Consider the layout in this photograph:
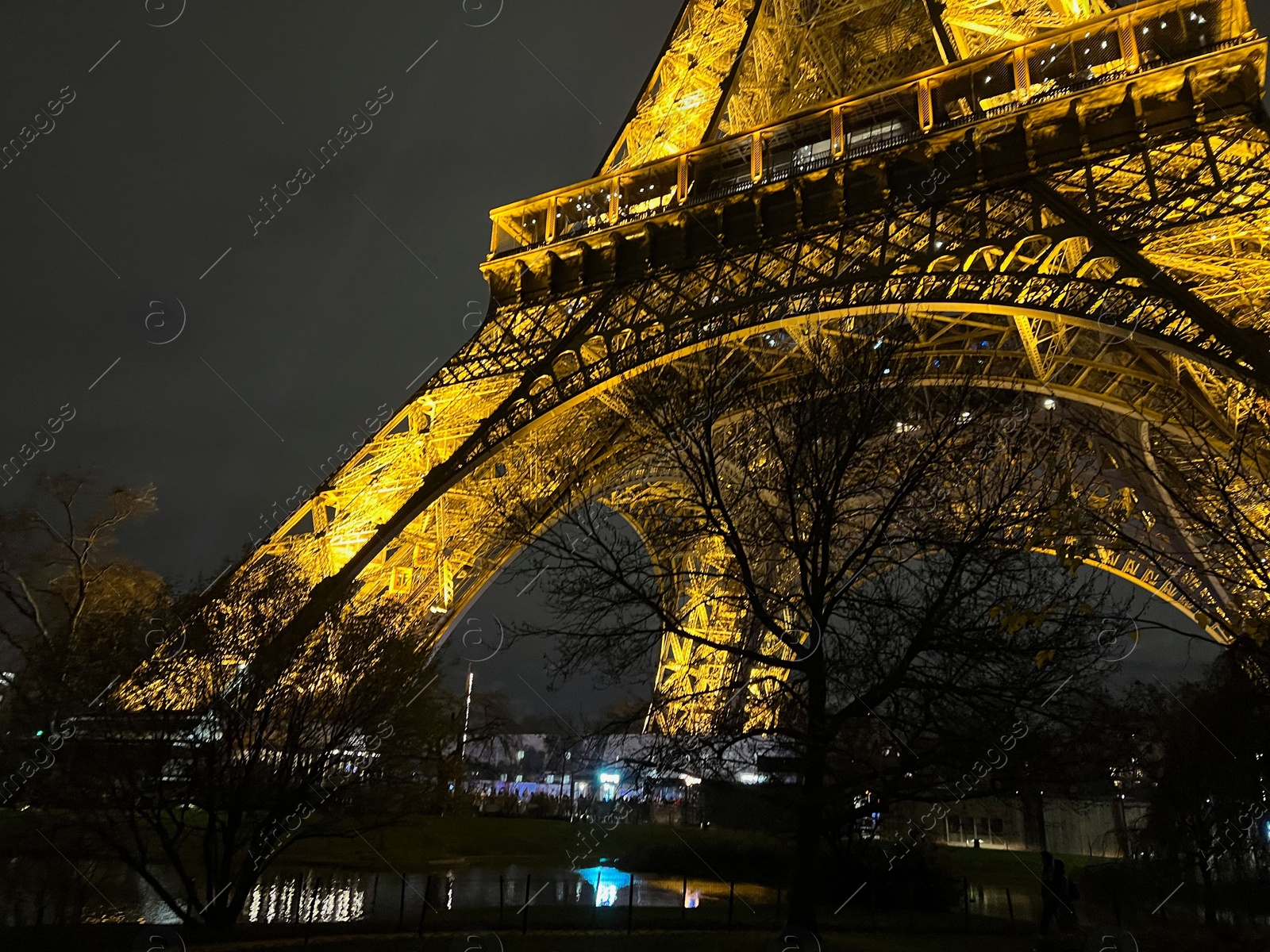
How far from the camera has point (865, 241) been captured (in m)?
19.2

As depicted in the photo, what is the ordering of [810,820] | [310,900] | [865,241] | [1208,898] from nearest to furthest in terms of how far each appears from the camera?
[810,820], [310,900], [1208,898], [865,241]

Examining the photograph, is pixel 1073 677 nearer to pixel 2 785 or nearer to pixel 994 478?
pixel 994 478

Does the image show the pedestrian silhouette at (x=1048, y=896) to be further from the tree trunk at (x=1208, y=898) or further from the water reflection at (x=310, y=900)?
the water reflection at (x=310, y=900)

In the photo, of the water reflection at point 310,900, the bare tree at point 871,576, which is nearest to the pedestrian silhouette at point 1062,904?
the bare tree at point 871,576

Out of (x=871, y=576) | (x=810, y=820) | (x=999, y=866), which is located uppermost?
(x=871, y=576)

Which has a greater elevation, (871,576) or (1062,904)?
(871,576)

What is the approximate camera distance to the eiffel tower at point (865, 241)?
15.1 meters

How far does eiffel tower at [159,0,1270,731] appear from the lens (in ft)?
49.5

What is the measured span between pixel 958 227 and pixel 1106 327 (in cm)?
532

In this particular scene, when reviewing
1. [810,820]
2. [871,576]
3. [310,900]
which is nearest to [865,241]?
[871,576]

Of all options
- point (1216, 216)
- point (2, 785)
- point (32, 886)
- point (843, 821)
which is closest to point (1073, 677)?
point (843, 821)

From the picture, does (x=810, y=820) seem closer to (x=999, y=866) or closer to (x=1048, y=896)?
(x=1048, y=896)

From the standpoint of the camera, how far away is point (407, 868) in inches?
843

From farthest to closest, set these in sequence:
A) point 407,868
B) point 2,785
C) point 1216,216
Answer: point 407,868, point 1216,216, point 2,785
